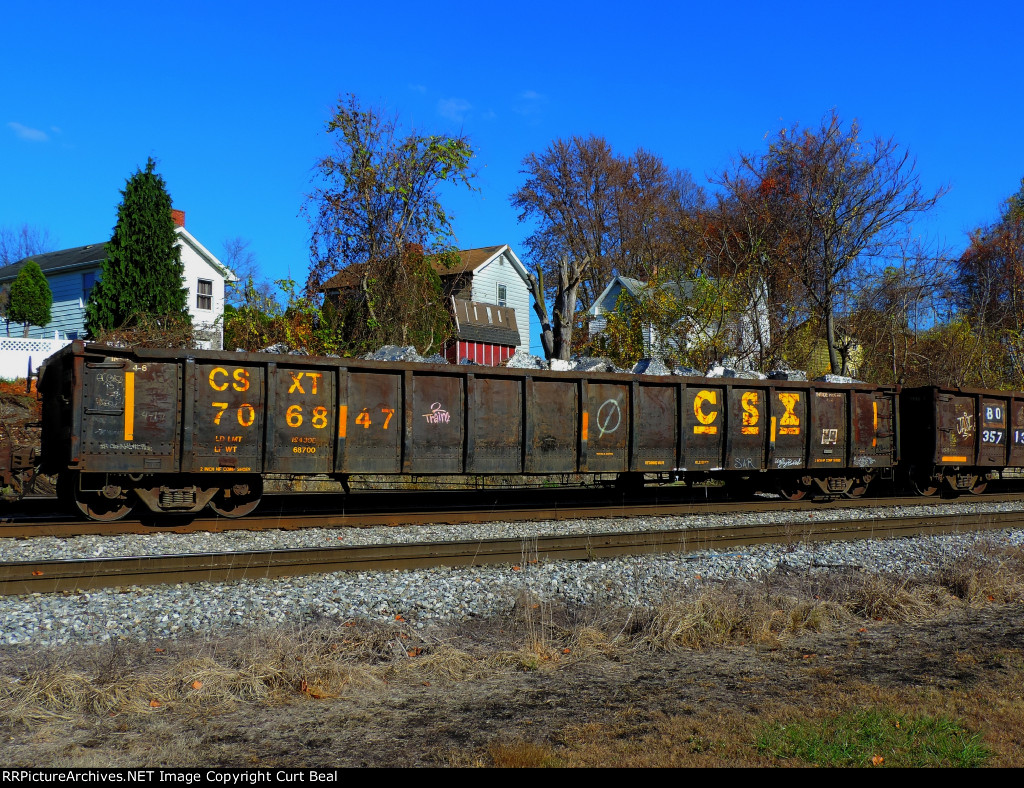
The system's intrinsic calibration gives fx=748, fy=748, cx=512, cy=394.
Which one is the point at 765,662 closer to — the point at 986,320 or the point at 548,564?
the point at 548,564

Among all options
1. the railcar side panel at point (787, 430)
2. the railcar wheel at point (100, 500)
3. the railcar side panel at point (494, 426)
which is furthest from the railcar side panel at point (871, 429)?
the railcar wheel at point (100, 500)

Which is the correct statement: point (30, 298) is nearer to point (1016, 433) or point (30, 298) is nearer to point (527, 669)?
point (527, 669)

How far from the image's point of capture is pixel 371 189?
81.9 ft

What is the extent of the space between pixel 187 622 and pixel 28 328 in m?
35.6

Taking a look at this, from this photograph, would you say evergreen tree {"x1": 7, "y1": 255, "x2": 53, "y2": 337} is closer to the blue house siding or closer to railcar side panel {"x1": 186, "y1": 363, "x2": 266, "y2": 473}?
the blue house siding

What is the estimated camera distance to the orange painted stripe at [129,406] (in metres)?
10.9

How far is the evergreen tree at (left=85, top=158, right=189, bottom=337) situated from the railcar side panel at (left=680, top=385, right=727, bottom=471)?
829 inches

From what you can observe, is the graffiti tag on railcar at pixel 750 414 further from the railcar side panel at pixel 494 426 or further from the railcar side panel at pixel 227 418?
the railcar side panel at pixel 227 418

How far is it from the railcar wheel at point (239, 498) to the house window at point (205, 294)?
26990 millimetres

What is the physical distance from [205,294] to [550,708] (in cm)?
3608

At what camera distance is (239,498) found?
40.1 feet

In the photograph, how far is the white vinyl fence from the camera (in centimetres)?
2812

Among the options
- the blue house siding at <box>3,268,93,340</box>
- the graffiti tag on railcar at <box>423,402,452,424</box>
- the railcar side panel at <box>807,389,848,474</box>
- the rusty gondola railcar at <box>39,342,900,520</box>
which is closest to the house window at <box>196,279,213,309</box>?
the blue house siding at <box>3,268,93,340</box>

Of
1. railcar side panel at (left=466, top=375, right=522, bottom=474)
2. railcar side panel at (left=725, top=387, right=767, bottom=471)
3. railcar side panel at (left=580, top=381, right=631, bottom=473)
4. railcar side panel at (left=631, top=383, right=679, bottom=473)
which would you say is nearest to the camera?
railcar side panel at (left=466, top=375, right=522, bottom=474)
